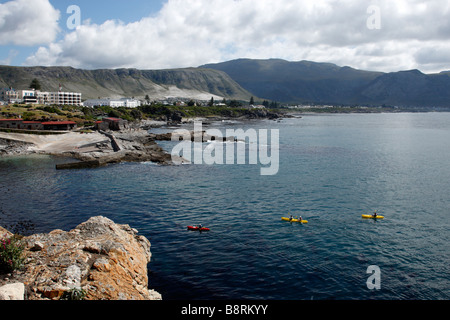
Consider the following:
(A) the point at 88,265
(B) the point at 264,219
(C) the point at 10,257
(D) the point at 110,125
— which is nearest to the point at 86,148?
(D) the point at 110,125

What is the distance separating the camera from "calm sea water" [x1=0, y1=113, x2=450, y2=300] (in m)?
23.3

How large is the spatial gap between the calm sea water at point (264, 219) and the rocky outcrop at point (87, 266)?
277 centimetres

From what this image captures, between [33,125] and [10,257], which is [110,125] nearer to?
[33,125]

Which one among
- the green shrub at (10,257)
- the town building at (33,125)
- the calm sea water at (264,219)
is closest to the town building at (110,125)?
the town building at (33,125)

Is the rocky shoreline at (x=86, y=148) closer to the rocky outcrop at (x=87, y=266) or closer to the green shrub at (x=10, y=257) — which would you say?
the rocky outcrop at (x=87, y=266)

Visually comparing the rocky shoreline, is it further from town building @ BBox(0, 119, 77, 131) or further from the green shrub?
the green shrub

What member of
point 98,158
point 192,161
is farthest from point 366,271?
point 98,158

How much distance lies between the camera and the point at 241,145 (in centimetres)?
9656

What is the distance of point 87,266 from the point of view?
18344 millimetres

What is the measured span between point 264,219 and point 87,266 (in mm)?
21235

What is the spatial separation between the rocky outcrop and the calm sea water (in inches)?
109

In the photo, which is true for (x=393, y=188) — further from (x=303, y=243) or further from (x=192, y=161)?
(x=192, y=161)
